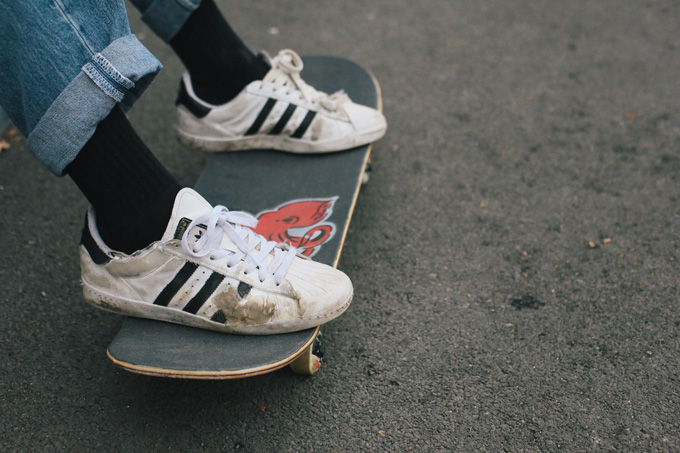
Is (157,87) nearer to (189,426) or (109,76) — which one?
(109,76)

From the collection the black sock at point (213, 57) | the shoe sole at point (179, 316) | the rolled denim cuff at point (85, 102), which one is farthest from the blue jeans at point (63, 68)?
the black sock at point (213, 57)

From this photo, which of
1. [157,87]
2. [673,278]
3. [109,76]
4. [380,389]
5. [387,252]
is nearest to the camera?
[109,76]

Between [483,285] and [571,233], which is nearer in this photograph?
[483,285]

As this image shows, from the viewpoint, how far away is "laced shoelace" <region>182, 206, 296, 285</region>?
124 cm

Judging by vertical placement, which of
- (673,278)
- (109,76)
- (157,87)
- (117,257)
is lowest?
(673,278)

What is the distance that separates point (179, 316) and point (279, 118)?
0.80 metres

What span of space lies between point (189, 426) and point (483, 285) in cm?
85

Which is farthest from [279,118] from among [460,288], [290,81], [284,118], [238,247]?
[460,288]

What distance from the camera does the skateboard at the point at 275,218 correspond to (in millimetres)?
1194

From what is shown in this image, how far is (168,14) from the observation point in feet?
5.67

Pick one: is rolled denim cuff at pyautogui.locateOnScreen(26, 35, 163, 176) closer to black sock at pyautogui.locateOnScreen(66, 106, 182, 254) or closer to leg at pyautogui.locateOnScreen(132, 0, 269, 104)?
black sock at pyautogui.locateOnScreen(66, 106, 182, 254)

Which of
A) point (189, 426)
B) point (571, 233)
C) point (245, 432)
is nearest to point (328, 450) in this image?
point (245, 432)

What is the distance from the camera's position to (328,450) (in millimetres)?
1213

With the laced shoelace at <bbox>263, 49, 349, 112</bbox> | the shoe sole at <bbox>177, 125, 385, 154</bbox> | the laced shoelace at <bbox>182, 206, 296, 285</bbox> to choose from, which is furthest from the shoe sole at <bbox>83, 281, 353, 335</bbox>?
the laced shoelace at <bbox>263, 49, 349, 112</bbox>
